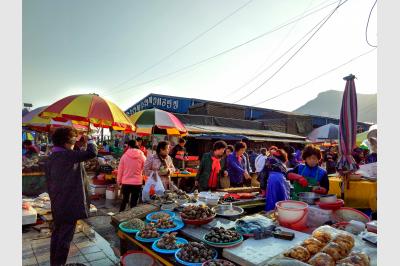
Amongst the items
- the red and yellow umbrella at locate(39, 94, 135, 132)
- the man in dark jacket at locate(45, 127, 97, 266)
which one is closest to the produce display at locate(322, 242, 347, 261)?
the man in dark jacket at locate(45, 127, 97, 266)

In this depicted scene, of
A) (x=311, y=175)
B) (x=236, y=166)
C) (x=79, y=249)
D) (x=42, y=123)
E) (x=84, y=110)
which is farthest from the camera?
(x=42, y=123)

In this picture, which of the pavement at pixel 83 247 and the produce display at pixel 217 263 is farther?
the pavement at pixel 83 247

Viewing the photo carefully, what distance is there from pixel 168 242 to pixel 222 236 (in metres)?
0.59

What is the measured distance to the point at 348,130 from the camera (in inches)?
162

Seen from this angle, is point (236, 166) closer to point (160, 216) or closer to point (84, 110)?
point (160, 216)

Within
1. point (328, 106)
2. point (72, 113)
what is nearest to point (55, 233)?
point (72, 113)

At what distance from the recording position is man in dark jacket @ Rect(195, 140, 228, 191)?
19.1 ft

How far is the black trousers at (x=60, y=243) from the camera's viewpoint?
3482 mm

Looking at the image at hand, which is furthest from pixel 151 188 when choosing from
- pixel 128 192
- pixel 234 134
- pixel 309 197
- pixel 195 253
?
pixel 234 134

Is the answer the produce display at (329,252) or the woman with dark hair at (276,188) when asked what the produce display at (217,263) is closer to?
the produce display at (329,252)

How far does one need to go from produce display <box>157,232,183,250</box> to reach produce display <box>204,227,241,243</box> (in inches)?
13.3

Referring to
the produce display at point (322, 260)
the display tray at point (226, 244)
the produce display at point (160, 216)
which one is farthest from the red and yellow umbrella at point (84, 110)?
the produce display at point (322, 260)

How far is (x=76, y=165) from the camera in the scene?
3.52m

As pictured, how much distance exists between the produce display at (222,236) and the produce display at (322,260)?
2.52 ft
